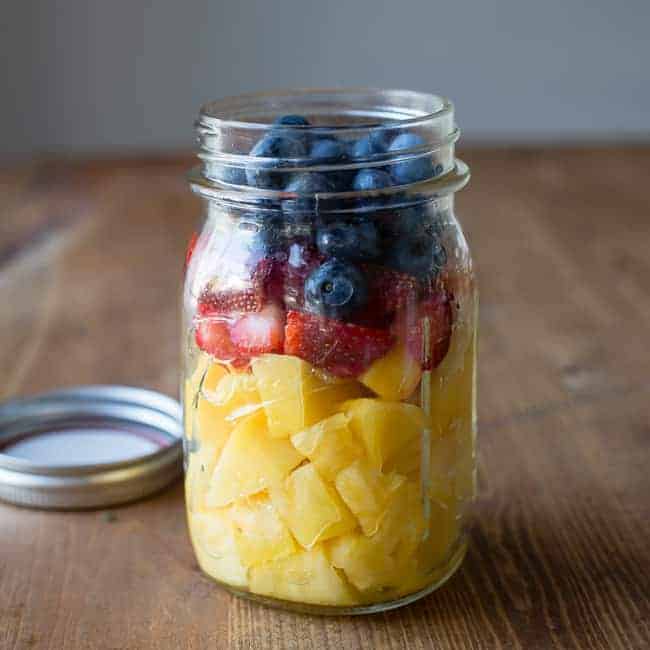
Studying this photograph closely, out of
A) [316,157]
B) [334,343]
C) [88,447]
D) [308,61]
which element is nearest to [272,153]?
[316,157]

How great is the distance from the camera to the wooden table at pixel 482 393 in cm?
83

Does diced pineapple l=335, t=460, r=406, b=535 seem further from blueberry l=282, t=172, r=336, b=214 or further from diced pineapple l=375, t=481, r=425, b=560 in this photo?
blueberry l=282, t=172, r=336, b=214

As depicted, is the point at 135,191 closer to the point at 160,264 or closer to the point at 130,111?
the point at 160,264

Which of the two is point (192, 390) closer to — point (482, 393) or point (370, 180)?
point (370, 180)

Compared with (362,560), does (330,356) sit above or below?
above

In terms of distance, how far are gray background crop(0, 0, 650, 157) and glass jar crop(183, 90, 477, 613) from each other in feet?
7.11

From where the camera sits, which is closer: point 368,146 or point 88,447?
point 368,146

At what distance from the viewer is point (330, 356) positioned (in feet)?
2.57

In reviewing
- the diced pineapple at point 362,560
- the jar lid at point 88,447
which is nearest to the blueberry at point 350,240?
the diced pineapple at point 362,560

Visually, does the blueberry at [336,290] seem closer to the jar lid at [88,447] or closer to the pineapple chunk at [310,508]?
the pineapple chunk at [310,508]

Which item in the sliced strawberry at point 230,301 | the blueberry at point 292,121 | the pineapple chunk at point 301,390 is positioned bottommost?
the pineapple chunk at point 301,390

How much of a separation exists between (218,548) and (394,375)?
0.67 ft

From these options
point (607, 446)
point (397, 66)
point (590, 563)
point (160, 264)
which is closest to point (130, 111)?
point (397, 66)

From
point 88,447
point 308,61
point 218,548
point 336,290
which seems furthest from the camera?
point 308,61
